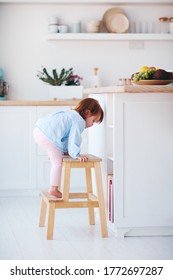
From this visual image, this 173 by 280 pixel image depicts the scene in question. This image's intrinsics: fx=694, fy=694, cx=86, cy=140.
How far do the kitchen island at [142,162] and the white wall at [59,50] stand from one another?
281cm

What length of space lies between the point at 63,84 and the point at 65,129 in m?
2.59

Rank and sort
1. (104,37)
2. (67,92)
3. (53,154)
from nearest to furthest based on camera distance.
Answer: (53,154)
(67,92)
(104,37)

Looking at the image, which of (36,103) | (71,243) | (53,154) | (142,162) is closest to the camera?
(71,243)

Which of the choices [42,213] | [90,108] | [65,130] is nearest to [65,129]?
[65,130]

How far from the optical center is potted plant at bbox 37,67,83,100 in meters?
6.93

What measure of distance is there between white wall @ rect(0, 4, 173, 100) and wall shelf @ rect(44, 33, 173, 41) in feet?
0.42

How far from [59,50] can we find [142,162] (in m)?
3.03

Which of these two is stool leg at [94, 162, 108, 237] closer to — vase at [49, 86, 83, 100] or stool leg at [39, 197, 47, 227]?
stool leg at [39, 197, 47, 227]

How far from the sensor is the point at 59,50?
7.21m

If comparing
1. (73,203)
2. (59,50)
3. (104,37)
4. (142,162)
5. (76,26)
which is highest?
(76,26)

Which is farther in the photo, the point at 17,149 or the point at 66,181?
the point at 17,149

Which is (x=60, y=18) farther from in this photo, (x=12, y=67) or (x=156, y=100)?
(x=156, y=100)

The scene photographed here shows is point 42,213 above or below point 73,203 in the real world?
below

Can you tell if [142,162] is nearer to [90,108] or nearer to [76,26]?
[90,108]
